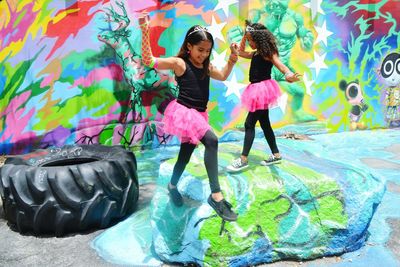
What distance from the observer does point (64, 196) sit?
10.7 feet

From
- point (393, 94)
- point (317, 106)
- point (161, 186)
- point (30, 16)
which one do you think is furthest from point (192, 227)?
point (393, 94)

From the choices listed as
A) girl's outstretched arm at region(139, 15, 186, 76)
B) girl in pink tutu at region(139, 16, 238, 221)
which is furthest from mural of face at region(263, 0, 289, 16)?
girl's outstretched arm at region(139, 15, 186, 76)

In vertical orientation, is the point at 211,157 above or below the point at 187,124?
below

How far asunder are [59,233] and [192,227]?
1.21 meters

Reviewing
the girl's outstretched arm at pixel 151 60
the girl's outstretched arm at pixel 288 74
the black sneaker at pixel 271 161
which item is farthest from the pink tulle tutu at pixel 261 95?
the girl's outstretched arm at pixel 151 60

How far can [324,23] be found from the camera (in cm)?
703

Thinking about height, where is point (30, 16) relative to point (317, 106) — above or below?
above

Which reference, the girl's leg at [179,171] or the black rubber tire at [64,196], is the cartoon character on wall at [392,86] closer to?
the girl's leg at [179,171]

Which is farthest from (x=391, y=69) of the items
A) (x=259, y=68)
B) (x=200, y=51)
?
(x=200, y=51)

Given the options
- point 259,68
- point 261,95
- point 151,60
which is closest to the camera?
point 151,60

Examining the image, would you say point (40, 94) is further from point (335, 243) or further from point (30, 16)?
point (335, 243)

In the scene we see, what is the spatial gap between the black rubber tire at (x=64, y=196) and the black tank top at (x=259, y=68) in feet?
4.68

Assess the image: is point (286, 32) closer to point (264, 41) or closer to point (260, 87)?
point (264, 41)

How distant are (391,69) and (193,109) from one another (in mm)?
6186
